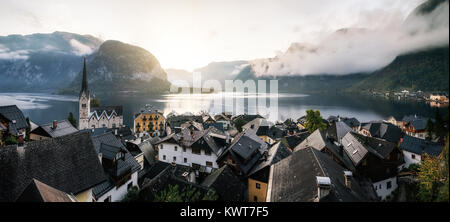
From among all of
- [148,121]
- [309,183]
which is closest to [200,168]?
[309,183]

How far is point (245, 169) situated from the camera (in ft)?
78.5

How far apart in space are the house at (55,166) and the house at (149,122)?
5026cm

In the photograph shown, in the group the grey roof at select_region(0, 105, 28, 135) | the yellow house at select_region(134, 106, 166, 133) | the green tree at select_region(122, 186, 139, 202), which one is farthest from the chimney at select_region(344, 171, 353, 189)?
the yellow house at select_region(134, 106, 166, 133)

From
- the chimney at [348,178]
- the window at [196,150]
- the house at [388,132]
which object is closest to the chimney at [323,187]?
the chimney at [348,178]

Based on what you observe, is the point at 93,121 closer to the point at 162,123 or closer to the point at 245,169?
the point at 162,123

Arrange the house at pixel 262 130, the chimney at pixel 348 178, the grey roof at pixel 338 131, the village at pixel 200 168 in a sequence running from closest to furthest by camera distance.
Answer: the village at pixel 200 168
the chimney at pixel 348 178
the grey roof at pixel 338 131
the house at pixel 262 130

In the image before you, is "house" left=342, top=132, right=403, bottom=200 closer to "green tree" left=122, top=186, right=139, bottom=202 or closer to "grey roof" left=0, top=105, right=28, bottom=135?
"green tree" left=122, top=186, right=139, bottom=202

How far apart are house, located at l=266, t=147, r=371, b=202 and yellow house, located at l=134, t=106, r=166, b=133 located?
5557cm

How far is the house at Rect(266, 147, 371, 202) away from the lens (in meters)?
9.67

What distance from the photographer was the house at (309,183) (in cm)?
967

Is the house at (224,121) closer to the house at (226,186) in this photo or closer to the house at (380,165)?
the house at (226,186)

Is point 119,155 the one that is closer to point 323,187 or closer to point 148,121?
point 323,187

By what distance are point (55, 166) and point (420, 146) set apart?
46.4m
